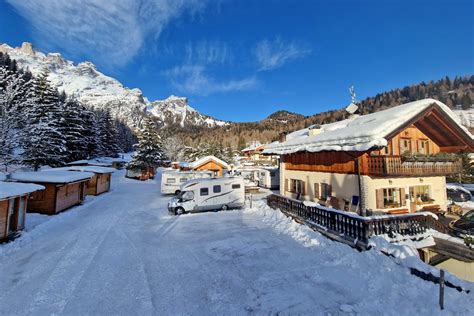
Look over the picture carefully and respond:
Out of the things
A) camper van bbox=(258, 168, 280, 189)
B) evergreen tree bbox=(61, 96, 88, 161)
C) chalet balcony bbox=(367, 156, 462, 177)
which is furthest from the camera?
evergreen tree bbox=(61, 96, 88, 161)

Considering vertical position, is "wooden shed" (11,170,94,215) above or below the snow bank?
above

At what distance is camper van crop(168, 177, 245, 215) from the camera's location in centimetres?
1742

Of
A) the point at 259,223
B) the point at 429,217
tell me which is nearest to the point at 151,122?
the point at 259,223

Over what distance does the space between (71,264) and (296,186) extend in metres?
17.8

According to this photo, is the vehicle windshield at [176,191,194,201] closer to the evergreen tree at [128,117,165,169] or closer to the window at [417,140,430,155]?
the window at [417,140,430,155]

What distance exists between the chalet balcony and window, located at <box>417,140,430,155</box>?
5.94ft

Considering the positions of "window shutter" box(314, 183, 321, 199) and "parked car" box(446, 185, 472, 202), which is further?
"parked car" box(446, 185, 472, 202)

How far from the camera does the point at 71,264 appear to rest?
852 cm

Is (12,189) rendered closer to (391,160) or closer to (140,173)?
(391,160)

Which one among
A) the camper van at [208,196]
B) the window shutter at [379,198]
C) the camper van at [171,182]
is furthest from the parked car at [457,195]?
the camper van at [171,182]

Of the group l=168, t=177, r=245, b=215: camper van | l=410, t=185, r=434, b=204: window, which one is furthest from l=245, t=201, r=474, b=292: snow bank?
l=410, t=185, r=434, b=204: window

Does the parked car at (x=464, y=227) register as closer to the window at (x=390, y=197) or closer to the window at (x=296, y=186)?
the window at (x=390, y=197)

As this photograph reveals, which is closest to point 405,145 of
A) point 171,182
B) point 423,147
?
point 423,147

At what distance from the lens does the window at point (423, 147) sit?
57.8ft
